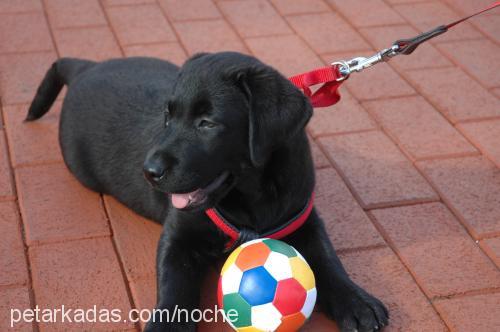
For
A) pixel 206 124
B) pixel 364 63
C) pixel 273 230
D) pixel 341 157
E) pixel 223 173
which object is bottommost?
pixel 341 157

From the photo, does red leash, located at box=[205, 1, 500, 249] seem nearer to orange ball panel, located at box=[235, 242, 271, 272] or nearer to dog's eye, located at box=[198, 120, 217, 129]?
orange ball panel, located at box=[235, 242, 271, 272]

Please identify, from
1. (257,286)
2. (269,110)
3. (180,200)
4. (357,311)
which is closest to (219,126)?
(269,110)

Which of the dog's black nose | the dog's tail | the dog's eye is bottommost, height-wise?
the dog's tail

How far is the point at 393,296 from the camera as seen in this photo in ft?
9.76

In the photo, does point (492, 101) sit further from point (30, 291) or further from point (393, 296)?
point (30, 291)

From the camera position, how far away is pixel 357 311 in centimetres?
273

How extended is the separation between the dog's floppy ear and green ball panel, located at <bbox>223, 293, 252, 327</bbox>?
477 millimetres

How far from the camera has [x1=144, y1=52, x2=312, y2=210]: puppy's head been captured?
2613 mm

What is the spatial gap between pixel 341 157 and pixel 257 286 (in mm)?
1549

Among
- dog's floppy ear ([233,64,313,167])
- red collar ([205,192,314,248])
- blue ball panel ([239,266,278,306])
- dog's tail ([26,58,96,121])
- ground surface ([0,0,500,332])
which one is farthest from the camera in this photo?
dog's tail ([26,58,96,121])

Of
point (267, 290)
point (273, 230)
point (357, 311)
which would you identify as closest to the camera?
point (267, 290)

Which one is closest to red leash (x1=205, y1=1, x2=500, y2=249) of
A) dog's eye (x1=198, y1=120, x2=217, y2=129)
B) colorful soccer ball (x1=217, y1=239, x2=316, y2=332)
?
colorful soccer ball (x1=217, y1=239, x2=316, y2=332)

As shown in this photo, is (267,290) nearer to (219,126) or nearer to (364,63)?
(219,126)

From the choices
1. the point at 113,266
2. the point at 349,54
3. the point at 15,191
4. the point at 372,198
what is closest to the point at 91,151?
the point at 15,191
